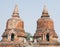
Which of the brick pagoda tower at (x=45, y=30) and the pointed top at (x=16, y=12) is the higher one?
the pointed top at (x=16, y=12)

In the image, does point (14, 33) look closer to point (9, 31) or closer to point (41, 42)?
point (9, 31)

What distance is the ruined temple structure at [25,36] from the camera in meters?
30.8

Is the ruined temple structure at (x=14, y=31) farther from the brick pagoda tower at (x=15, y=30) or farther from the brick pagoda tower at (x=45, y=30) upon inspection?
the brick pagoda tower at (x=45, y=30)

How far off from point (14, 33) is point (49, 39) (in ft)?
16.9

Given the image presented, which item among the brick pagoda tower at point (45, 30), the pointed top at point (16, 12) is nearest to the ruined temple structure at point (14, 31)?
the pointed top at point (16, 12)

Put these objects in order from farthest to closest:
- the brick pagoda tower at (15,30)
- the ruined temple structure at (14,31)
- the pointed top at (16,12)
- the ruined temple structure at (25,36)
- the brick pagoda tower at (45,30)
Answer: the pointed top at (16,12), the brick pagoda tower at (15,30), the ruined temple structure at (14,31), the brick pagoda tower at (45,30), the ruined temple structure at (25,36)

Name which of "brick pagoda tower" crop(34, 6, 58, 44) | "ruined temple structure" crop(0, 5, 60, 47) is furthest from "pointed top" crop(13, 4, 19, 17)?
"brick pagoda tower" crop(34, 6, 58, 44)

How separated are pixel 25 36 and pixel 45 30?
3.33m

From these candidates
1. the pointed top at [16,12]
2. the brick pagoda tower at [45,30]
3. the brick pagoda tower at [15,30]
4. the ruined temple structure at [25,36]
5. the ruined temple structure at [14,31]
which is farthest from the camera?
the pointed top at [16,12]

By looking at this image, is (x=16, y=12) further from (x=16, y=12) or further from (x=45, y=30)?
(x=45, y=30)

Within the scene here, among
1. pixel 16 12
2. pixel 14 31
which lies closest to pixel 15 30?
pixel 14 31

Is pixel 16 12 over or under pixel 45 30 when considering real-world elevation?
over

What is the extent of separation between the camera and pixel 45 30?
32.1m

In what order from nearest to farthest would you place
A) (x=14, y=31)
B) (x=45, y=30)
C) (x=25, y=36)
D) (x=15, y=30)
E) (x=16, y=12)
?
(x=45, y=30), (x=14, y=31), (x=15, y=30), (x=25, y=36), (x=16, y=12)
